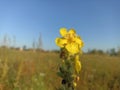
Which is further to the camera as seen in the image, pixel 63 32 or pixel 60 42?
pixel 63 32

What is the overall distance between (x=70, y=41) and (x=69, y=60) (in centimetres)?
16

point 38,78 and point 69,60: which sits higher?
point 69,60

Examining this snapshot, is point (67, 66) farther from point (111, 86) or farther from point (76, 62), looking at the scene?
point (111, 86)

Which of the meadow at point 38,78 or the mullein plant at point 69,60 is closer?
the mullein plant at point 69,60

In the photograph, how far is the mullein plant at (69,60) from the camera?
7.08 ft

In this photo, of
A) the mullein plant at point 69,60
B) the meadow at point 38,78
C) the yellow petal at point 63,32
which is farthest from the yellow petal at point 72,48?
the meadow at point 38,78

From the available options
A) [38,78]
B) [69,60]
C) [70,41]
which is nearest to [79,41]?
[70,41]

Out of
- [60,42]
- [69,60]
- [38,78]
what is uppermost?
[60,42]

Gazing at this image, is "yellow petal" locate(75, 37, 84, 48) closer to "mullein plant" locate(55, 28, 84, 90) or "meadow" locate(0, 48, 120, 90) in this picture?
"mullein plant" locate(55, 28, 84, 90)

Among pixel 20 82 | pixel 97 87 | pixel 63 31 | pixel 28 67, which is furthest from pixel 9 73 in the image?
pixel 63 31

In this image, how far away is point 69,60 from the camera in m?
2.20

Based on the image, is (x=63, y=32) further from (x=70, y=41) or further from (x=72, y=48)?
(x=72, y=48)

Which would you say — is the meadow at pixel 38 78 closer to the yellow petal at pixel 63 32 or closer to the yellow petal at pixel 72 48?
the yellow petal at pixel 63 32

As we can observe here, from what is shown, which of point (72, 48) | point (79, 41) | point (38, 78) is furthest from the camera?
point (38, 78)
